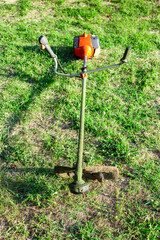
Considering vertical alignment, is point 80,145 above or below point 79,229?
above

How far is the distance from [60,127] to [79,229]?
1219 mm

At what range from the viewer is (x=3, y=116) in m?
2.97

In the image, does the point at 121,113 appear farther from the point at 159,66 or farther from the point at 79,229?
the point at 79,229

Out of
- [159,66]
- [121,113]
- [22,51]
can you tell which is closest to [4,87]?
[22,51]

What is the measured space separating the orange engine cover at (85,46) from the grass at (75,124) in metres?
0.22

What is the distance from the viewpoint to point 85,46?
10.8 ft

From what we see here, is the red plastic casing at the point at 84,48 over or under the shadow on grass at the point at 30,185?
over

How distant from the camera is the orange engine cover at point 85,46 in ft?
10.8

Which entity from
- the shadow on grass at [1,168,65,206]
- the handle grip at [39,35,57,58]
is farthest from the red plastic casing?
the shadow on grass at [1,168,65,206]

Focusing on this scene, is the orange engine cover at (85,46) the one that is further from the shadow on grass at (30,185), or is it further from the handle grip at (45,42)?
the shadow on grass at (30,185)

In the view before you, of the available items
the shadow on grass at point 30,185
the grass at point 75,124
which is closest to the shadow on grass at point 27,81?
the grass at point 75,124

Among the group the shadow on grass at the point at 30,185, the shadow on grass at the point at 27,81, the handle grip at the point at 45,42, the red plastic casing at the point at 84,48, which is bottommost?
the shadow on grass at the point at 30,185

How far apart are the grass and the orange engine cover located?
22cm

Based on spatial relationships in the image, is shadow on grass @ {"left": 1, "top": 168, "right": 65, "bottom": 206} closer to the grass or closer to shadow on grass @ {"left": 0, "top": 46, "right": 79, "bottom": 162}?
the grass
